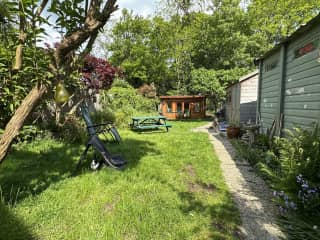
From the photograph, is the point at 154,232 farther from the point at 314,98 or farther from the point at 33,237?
the point at 314,98

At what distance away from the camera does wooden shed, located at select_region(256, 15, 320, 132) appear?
11.6 feet

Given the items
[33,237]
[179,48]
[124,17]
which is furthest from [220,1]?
[33,237]

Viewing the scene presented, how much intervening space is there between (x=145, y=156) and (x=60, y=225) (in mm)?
2759

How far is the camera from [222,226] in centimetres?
220

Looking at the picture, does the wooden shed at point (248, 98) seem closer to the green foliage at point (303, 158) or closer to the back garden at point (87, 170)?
the back garden at point (87, 170)

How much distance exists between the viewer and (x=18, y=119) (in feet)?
6.37

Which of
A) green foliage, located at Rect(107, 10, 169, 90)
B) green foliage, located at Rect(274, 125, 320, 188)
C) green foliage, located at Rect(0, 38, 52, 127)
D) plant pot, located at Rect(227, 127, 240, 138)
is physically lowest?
plant pot, located at Rect(227, 127, 240, 138)

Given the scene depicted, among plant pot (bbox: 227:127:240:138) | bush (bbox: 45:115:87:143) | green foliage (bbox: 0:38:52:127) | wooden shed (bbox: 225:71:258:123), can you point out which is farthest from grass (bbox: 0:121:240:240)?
wooden shed (bbox: 225:71:258:123)

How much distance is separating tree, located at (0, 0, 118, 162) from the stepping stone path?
250cm

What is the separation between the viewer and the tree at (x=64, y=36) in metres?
1.89

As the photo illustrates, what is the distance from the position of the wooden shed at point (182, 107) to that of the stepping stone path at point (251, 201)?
1173 centimetres

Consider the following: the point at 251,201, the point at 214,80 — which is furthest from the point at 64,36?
the point at 214,80

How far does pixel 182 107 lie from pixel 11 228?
48.6ft

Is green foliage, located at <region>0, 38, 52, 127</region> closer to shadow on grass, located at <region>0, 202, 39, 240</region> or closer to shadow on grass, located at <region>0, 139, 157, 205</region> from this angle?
Result: shadow on grass, located at <region>0, 139, 157, 205</region>
